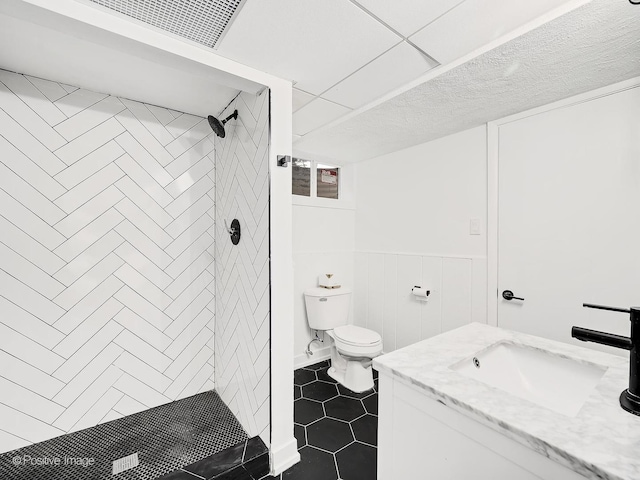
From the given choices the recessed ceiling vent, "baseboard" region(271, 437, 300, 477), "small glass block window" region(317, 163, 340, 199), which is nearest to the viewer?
the recessed ceiling vent

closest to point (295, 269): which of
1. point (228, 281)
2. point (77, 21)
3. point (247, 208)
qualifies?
point (228, 281)

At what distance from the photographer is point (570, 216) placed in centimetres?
170

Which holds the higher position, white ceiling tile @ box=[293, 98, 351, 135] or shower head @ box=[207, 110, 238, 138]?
white ceiling tile @ box=[293, 98, 351, 135]

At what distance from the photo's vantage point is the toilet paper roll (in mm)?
2383

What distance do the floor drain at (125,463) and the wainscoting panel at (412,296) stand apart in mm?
2053

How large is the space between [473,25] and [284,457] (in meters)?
2.26

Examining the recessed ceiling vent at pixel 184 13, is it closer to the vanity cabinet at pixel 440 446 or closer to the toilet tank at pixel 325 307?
the vanity cabinet at pixel 440 446

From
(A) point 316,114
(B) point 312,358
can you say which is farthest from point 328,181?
(B) point 312,358

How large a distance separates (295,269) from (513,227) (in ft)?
5.76

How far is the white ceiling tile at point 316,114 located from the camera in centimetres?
190

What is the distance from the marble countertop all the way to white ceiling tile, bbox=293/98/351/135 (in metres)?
1.58

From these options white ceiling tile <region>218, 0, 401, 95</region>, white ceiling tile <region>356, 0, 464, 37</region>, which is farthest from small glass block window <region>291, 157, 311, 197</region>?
white ceiling tile <region>356, 0, 464, 37</region>

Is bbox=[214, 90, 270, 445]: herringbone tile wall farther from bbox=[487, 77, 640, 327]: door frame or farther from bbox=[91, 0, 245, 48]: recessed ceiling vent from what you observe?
bbox=[487, 77, 640, 327]: door frame

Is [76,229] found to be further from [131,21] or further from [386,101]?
[386,101]
